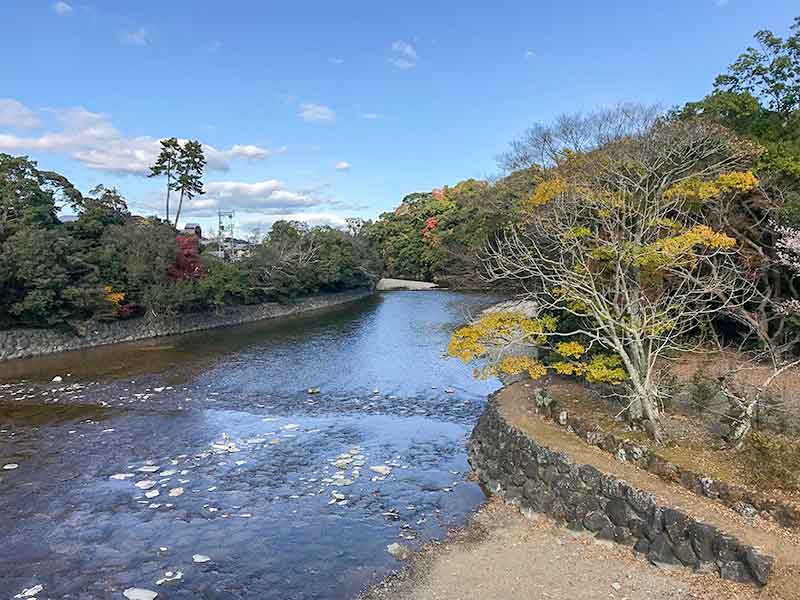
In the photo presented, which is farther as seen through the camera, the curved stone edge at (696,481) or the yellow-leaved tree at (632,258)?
the yellow-leaved tree at (632,258)

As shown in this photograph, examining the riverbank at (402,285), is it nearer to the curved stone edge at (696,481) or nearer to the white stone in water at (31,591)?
the curved stone edge at (696,481)

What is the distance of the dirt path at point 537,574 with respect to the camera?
7.43 m

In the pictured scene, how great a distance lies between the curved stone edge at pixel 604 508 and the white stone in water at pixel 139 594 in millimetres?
6310

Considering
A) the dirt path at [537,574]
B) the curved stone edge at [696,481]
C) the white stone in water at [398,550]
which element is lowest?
the white stone in water at [398,550]

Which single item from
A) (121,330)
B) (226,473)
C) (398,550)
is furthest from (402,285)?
(398,550)

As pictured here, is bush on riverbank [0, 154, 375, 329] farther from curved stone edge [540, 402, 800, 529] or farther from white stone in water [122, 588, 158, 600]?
curved stone edge [540, 402, 800, 529]

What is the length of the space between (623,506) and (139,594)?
7350mm

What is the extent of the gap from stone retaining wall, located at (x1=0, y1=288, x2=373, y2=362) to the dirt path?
25.4 meters

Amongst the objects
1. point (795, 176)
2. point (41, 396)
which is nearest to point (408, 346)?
point (41, 396)

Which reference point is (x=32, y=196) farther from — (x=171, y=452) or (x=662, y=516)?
(x=662, y=516)

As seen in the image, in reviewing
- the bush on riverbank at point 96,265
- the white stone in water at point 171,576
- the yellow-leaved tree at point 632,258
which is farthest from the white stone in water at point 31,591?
the bush on riverbank at point 96,265

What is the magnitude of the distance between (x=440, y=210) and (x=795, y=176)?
60579 millimetres

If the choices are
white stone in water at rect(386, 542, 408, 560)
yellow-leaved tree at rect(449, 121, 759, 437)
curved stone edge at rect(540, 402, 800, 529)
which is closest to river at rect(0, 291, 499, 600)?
white stone in water at rect(386, 542, 408, 560)

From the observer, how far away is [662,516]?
26.6 feet
